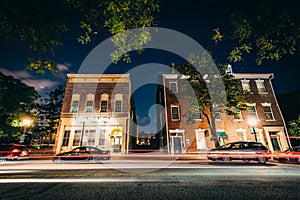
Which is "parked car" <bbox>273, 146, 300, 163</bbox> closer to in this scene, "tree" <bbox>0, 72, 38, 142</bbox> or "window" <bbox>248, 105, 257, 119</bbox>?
"window" <bbox>248, 105, 257, 119</bbox>

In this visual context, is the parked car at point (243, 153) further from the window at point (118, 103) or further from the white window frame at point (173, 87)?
the window at point (118, 103)

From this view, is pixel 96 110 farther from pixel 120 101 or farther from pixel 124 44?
pixel 124 44

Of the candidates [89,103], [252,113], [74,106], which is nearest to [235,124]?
[252,113]

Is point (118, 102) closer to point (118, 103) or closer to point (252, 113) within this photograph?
point (118, 103)

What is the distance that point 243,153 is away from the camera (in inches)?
397

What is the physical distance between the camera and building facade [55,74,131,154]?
18.8 metres

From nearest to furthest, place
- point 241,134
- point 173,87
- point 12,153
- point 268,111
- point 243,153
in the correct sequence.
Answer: point 243,153 → point 12,153 → point 241,134 → point 268,111 → point 173,87

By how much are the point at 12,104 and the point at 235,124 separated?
2647 centimetres

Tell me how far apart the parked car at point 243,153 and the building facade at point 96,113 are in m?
12.0

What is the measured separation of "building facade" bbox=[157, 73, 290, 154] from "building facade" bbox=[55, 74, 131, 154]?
631 centimetres

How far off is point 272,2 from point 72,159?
14385 millimetres

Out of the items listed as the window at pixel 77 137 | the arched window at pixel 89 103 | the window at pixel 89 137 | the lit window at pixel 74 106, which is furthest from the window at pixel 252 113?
the lit window at pixel 74 106

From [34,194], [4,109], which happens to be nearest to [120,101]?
[4,109]

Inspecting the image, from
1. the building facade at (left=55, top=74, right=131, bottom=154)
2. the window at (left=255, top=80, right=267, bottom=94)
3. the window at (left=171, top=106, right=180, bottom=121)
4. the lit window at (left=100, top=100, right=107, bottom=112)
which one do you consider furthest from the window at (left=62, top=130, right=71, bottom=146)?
the window at (left=255, top=80, right=267, bottom=94)
